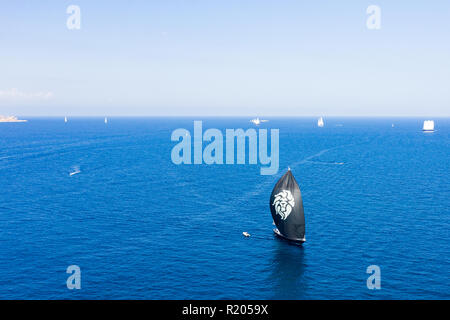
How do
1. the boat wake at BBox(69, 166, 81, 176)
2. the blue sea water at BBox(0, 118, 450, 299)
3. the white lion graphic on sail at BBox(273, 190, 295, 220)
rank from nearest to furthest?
the blue sea water at BBox(0, 118, 450, 299) < the white lion graphic on sail at BBox(273, 190, 295, 220) < the boat wake at BBox(69, 166, 81, 176)

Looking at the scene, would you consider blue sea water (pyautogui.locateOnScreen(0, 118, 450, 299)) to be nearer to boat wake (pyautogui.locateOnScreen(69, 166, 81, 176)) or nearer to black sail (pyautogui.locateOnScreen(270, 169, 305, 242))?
black sail (pyautogui.locateOnScreen(270, 169, 305, 242))

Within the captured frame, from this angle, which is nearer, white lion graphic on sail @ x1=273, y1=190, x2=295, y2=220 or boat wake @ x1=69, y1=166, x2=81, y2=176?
white lion graphic on sail @ x1=273, y1=190, x2=295, y2=220

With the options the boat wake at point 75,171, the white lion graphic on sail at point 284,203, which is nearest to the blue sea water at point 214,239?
the white lion graphic on sail at point 284,203

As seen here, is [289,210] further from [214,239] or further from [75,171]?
[75,171]

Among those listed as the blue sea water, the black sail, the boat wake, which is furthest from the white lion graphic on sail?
the boat wake

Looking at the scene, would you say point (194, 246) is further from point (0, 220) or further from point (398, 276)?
point (0, 220)

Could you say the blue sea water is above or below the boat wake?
below

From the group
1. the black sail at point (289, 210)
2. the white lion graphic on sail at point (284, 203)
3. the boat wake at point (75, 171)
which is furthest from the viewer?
the boat wake at point (75, 171)

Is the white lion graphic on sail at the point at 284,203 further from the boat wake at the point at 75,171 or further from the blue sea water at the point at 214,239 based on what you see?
the boat wake at the point at 75,171
